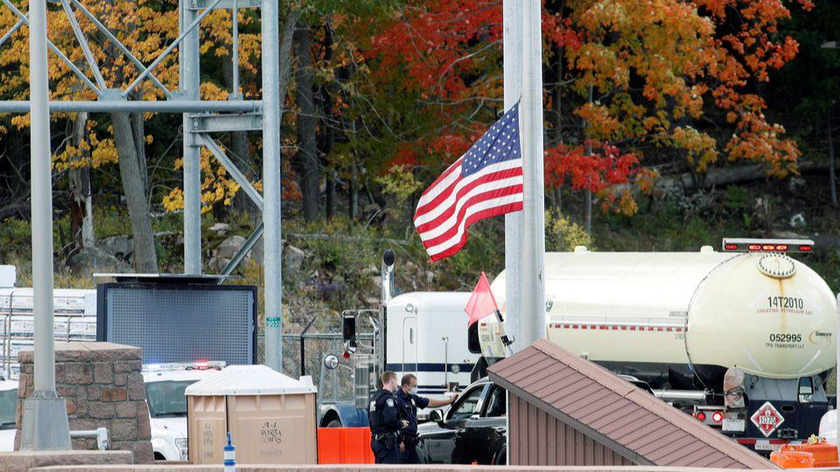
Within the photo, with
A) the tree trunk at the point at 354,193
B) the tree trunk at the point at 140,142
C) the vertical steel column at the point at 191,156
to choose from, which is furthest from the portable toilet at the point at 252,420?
the tree trunk at the point at 354,193

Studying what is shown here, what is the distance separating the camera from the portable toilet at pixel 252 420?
1201cm

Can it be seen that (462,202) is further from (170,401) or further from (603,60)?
(603,60)

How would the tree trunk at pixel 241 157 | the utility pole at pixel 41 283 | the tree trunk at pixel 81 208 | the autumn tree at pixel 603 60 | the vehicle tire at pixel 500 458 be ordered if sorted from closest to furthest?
the utility pole at pixel 41 283 → the vehicle tire at pixel 500 458 → the autumn tree at pixel 603 60 → the tree trunk at pixel 81 208 → the tree trunk at pixel 241 157

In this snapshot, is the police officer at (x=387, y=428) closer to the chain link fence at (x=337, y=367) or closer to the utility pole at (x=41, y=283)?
the utility pole at (x=41, y=283)

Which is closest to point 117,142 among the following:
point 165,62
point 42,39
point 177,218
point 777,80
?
point 165,62

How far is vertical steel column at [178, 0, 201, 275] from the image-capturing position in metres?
21.2

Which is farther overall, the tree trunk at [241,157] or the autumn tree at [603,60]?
the tree trunk at [241,157]

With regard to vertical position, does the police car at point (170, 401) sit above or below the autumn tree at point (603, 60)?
below

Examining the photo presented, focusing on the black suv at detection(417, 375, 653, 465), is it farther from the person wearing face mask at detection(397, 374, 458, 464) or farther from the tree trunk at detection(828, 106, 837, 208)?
the tree trunk at detection(828, 106, 837, 208)

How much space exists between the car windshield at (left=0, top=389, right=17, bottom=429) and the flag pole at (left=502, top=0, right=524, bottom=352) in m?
6.16

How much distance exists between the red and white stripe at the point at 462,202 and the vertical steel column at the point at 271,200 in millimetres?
2609

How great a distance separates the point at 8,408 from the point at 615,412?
8705mm

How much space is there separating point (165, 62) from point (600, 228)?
12450 mm

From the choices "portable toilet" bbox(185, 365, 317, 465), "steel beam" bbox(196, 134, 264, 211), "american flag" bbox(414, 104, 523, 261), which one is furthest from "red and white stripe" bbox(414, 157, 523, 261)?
"portable toilet" bbox(185, 365, 317, 465)
